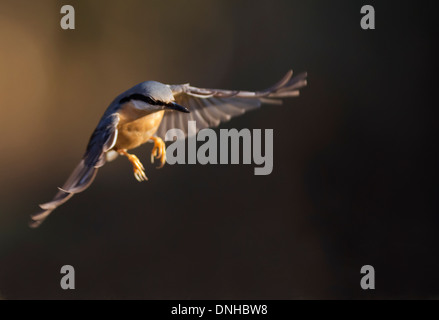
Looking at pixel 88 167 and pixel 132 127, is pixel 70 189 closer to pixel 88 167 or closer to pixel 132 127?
pixel 88 167

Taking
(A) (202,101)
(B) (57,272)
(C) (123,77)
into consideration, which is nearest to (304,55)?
(C) (123,77)

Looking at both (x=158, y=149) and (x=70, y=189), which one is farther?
(x=158, y=149)

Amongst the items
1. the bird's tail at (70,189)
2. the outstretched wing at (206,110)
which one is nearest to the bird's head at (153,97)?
the bird's tail at (70,189)

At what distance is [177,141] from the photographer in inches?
31.9

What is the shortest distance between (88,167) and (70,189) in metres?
0.05

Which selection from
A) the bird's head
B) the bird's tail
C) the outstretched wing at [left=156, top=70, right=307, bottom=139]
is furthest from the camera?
the outstretched wing at [left=156, top=70, right=307, bottom=139]

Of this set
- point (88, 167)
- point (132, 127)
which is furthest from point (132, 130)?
point (88, 167)

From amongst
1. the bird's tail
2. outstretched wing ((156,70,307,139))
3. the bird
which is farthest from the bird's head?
outstretched wing ((156,70,307,139))

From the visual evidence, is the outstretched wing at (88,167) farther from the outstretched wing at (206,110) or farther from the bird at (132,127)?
the outstretched wing at (206,110)

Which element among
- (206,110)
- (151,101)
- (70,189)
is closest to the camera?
(70,189)

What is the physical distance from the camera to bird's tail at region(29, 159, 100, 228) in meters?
0.43

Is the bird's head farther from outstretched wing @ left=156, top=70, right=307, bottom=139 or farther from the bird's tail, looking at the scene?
outstretched wing @ left=156, top=70, right=307, bottom=139

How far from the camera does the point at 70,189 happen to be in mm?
477

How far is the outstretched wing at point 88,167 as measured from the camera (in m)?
0.44
